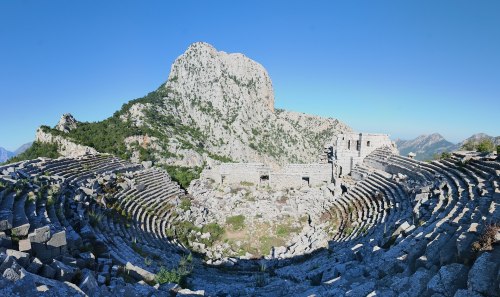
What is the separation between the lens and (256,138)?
214 feet

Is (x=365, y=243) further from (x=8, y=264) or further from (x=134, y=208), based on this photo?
(x=134, y=208)

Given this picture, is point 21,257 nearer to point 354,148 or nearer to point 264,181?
point 264,181

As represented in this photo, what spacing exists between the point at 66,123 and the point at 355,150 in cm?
4115

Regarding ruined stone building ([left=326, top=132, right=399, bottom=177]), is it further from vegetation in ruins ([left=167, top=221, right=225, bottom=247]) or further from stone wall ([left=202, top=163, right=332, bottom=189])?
vegetation in ruins ([left=167, top=221, right=225, bottom=247])

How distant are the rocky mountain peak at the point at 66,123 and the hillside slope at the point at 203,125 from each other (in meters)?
0.20

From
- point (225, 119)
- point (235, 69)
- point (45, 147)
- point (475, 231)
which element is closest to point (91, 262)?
point (475, 231)

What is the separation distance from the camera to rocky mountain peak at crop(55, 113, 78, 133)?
44.3 meters

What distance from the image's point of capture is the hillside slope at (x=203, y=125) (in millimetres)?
44375

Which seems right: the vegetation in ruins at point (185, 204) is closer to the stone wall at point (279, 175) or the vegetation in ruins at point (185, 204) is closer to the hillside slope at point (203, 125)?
the stone wall at point (279, 175)

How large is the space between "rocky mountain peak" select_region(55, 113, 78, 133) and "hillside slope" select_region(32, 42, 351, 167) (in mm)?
197

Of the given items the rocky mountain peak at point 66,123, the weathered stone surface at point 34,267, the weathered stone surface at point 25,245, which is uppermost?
the rocky mountain peak at point 66,123

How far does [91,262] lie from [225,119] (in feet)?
187

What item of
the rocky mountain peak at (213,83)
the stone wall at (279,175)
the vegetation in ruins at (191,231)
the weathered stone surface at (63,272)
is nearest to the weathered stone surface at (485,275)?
the weathered stone surface at (63,272)

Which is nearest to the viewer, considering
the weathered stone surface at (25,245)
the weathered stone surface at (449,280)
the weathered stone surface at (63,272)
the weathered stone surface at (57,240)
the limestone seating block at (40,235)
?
the weathered stone surface at (449,280)
